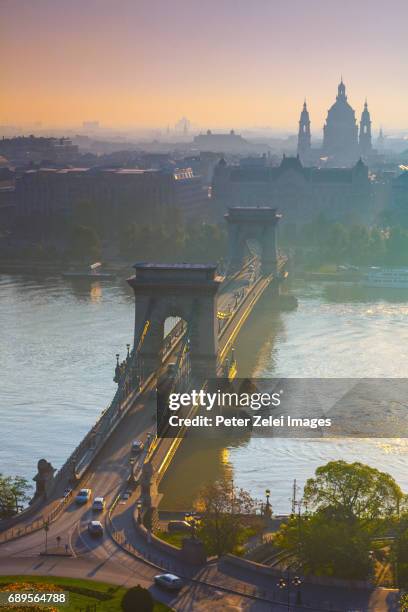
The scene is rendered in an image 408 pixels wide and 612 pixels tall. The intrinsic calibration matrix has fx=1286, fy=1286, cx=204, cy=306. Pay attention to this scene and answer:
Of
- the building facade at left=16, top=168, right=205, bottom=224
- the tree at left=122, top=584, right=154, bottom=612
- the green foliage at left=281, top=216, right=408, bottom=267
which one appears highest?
the tree at left=122, top=584, right=154, bottom=612

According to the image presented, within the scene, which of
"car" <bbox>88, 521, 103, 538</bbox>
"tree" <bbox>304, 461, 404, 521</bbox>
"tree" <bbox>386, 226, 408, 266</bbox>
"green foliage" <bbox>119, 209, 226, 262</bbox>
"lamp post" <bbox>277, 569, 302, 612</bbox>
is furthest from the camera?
"green foliage" <bbox>119, 209, 226, 262</bbox>

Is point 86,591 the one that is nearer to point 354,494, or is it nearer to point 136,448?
point 354,494

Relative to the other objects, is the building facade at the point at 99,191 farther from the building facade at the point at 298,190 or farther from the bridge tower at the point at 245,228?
the bridge tower at the point at 245,228

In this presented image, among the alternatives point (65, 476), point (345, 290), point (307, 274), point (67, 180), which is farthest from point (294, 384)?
point (67, 180)

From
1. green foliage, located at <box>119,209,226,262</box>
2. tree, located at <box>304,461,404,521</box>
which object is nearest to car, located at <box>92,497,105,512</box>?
tree, located at <box>304,461,404,521</box>

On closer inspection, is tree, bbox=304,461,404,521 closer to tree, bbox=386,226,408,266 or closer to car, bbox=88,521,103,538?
car, bbox=88,521,103,538

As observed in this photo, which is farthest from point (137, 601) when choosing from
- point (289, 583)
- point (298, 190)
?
point (298, 190)

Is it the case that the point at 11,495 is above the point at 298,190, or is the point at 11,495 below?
above
